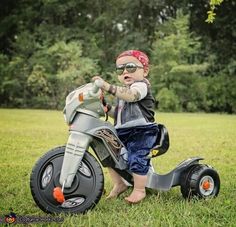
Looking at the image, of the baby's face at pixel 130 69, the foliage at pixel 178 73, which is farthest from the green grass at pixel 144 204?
the foliage at pixel 178 73

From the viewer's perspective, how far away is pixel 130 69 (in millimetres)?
2828

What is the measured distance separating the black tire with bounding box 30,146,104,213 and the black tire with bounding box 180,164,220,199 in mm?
736

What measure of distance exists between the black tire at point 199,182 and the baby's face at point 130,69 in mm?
752

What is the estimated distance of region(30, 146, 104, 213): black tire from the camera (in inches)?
98.0

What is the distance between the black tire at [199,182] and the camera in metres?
2.96

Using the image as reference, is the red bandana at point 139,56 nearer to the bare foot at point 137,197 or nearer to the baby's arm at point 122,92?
the baby's arm at point 122,92

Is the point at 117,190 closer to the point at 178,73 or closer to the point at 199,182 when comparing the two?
the point at 199,182

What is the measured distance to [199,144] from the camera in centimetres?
648

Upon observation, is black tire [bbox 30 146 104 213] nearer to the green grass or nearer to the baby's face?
the green grass

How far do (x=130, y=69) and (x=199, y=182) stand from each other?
2.97 feet

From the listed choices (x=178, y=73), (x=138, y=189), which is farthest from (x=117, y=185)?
(x=178, y=73)

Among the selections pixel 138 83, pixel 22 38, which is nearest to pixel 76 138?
pixel 138 83

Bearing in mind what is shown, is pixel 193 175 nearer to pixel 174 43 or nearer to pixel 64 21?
pixel 174 43

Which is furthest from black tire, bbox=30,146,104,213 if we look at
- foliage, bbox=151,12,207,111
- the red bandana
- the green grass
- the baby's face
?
foliage, bbox=151,12,207,111
